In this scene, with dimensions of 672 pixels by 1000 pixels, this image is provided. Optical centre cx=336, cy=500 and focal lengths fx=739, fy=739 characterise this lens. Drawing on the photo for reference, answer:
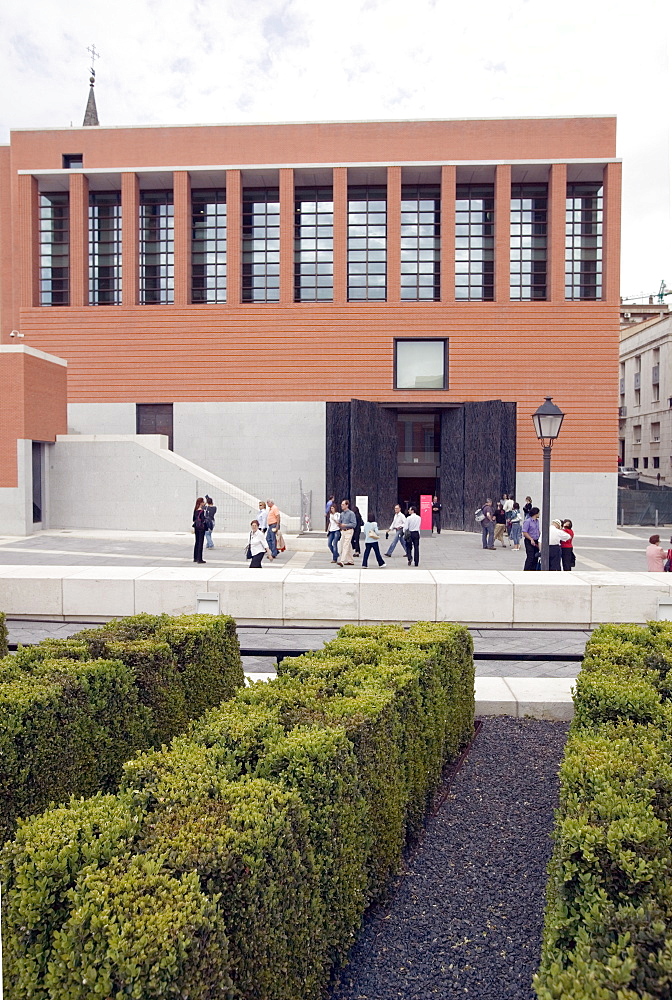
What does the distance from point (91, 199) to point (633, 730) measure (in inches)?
1447

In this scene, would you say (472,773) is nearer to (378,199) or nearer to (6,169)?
(378,199)

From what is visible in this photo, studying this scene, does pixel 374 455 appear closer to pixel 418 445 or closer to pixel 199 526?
→ pixel 418 445

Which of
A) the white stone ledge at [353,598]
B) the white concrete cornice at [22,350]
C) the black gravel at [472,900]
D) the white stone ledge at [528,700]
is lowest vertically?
the black gravel at [472,900]

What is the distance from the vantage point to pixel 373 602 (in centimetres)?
1040

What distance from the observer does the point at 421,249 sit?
109 ft

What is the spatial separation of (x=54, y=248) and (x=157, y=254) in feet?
16.8

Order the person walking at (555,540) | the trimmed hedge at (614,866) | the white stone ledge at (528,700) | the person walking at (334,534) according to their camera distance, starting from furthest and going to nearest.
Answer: the person walking at (334,534) → the person walking at (555,540) → the white stone ledge at (528,700) → the trimmed hedge at (614,866)

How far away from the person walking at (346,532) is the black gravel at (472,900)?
13271mm

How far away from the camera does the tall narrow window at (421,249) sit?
3322 centimetres

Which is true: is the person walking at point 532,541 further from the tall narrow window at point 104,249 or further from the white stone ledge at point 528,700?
the tall narrow window at point 104,249

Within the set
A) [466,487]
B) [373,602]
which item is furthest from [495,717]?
[466,487]

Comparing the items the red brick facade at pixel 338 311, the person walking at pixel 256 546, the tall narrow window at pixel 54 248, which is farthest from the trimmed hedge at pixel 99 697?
the tall narrow window at pixel 54 248

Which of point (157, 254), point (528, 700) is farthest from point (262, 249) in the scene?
point (528, 700)

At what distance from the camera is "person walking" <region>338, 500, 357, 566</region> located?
62.7ft
